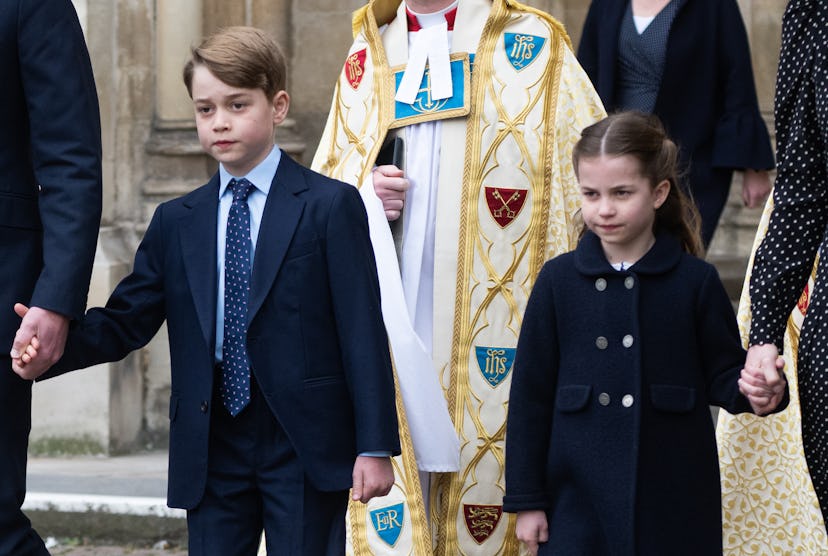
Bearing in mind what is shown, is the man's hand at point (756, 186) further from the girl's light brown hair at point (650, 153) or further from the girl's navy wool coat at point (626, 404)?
the girl's navy wool coat at point (626, 404)

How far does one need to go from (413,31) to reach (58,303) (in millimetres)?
1707

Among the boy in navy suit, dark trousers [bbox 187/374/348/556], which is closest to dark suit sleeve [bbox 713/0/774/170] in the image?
the boy in navy suit

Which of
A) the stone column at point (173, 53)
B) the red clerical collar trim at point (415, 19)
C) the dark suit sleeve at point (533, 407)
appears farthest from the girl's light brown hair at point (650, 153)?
the stone column at point (173, 53)

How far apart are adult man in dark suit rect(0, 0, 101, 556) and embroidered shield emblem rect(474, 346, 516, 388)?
1.44 metres

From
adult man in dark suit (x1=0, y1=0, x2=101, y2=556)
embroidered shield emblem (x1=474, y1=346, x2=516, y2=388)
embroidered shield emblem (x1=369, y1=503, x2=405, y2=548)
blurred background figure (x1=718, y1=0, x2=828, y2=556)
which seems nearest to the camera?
blurred background figure (x1=718, y1=0, x2=828, y2=556)

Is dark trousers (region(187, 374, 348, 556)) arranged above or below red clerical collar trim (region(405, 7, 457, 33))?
below

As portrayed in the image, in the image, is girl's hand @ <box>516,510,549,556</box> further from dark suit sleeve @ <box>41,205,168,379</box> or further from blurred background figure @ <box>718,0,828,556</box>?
dark suit sleeve @ <box>41,205,168,379</box>

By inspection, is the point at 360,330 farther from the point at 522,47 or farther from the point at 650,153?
the point at 522,47

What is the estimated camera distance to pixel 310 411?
3719 mm

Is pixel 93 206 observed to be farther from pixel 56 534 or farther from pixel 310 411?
pixel 56 534

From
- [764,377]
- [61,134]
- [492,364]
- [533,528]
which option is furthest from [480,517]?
[61,134]

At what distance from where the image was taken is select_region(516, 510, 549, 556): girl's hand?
3.99 m

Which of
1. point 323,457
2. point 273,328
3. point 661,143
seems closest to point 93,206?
point 273,328

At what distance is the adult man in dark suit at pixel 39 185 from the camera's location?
3.79 metres
